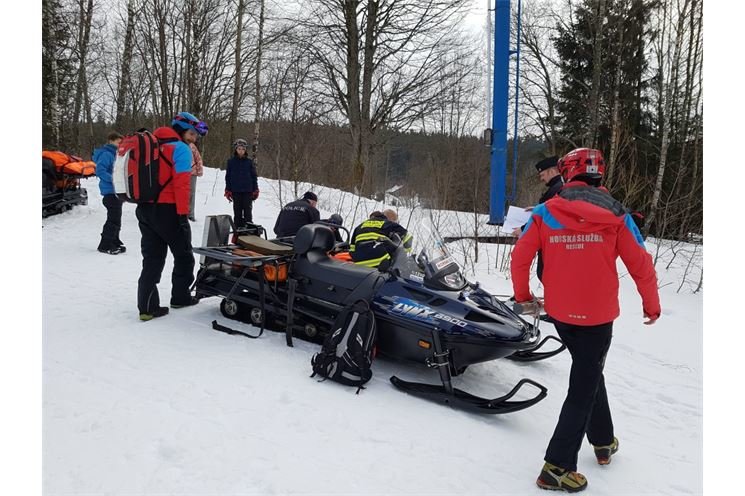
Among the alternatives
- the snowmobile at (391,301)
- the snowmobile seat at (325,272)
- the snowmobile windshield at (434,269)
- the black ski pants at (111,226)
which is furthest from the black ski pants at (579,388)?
the black ski pants at (111,226)

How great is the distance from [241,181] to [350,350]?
209 inches

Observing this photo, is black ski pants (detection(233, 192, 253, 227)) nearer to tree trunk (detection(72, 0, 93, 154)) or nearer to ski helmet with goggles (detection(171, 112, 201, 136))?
ski helmet with goggles (detection(171, 112, 201, 136))

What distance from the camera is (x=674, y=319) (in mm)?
6160

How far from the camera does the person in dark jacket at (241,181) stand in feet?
26.4

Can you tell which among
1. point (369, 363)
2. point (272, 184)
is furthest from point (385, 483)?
point (272, 184)

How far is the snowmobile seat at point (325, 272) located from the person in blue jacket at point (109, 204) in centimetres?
435

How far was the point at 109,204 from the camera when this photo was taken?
7453mm

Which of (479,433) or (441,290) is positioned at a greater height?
(441,290)

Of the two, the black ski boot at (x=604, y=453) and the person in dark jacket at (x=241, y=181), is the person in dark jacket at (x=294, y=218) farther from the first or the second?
the black ski boot at (x=604, y=453)

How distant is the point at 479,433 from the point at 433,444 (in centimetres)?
35

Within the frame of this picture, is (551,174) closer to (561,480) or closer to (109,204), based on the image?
(561,480)

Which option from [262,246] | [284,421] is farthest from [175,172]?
[284,421]

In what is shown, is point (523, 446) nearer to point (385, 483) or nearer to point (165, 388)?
point (385, 483)

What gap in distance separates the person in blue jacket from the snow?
8.39 feet
